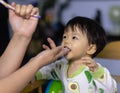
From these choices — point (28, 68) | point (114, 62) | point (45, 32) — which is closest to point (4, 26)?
point (114, 62)

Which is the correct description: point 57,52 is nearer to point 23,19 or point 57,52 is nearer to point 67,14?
point 23,19

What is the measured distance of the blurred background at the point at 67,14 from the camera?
271 cm

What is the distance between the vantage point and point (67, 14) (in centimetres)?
303

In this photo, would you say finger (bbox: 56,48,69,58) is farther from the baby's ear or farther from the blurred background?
the blurred background

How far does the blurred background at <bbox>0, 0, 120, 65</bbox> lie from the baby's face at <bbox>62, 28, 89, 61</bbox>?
171cm

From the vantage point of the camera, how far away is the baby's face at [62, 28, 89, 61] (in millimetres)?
893

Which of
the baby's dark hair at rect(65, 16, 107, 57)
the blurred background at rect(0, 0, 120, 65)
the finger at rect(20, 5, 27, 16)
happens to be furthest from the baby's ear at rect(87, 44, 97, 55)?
the blurred background at rect(0, 0, 120, 65)

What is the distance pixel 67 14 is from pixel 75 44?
7.09 ft

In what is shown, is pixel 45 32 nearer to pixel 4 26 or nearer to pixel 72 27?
pixel 4 26

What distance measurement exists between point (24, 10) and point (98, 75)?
31cm

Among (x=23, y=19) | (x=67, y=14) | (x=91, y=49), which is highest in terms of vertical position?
(x=23, y=19)

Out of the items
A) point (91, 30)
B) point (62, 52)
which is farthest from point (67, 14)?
point (62, 52)

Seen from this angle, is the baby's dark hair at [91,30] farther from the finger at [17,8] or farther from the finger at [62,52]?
the finger at [17,8]

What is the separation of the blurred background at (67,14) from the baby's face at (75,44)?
1.71m
